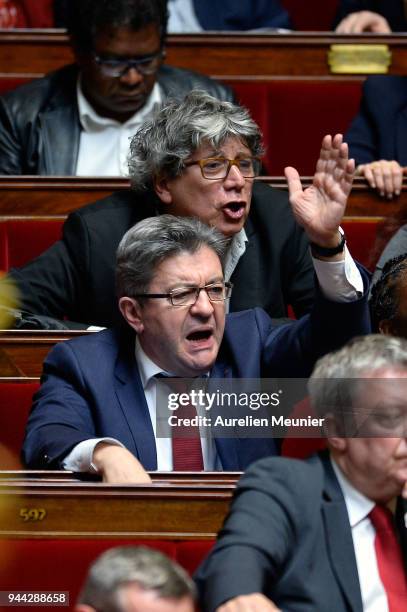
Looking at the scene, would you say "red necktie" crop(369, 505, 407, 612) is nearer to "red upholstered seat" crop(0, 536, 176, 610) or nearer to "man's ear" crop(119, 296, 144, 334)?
"red upholstered seat" crop(0, 536, 176, 610)

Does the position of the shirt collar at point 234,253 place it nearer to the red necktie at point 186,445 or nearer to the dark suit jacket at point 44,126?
the red necktie at point 186,445

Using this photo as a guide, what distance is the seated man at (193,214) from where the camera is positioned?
1.42m

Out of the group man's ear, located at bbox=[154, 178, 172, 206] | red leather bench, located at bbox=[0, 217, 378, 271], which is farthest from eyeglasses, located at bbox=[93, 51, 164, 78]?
man's ear, located at bbox=[154, 178, 172, 206]

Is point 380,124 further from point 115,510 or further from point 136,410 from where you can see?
point 115,510

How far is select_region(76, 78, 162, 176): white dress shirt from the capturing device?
1808 mm

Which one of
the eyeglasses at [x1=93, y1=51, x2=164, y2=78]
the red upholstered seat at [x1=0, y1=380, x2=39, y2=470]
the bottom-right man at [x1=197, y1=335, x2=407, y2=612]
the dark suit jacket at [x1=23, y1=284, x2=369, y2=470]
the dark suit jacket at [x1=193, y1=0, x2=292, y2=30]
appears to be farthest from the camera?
the dark suit jacket at [x1=193, y1=0, x2=292, y2=30]

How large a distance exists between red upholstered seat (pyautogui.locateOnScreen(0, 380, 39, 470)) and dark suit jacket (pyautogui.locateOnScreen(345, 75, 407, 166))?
24.5 inches

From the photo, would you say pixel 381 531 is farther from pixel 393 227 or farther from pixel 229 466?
pixel 393 227

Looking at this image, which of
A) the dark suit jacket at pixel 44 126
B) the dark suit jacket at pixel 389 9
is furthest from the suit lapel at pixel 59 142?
the dark suit jacket at pixel 389 9

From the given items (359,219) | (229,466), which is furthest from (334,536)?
(359,219)

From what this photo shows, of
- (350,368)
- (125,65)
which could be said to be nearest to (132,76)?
(125,65)

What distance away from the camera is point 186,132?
1422mm

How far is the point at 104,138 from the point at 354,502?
1.01 meters

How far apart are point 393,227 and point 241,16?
2.63 feet
